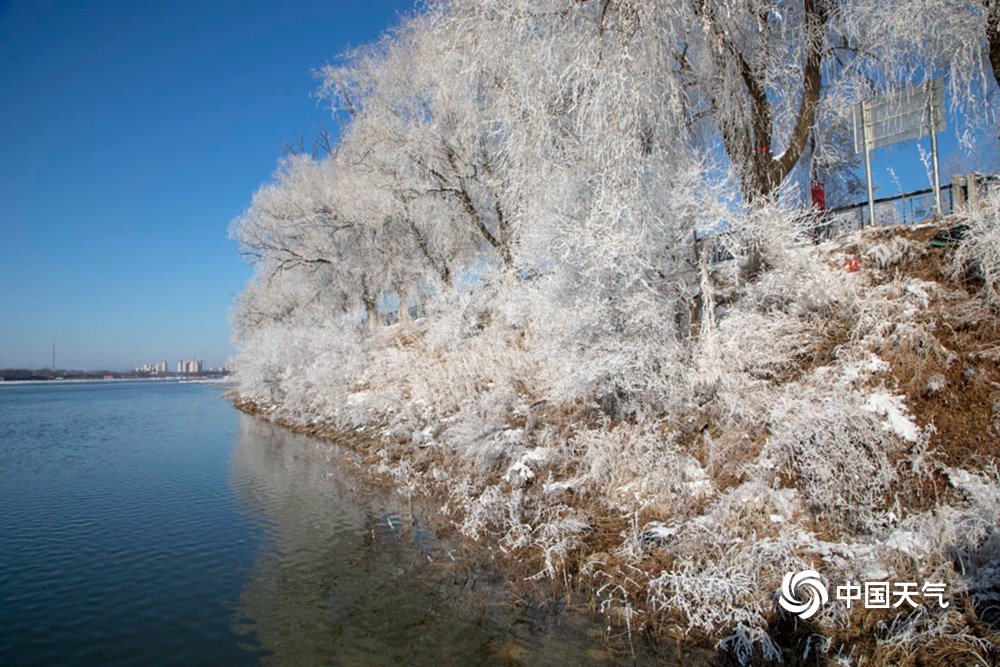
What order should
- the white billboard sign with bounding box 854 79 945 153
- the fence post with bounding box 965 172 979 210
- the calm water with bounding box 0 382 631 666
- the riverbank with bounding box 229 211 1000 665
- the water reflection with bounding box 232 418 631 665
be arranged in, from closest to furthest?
1. the riverbank with bounding box 229 211 1000 665
2. the water reflection with bounding box 232 418 631 665
3. the calm water with bounding box 0 382 631 666
4. the fence post with bounding box 965 172 979 210
5. the white billboard sign with bounding box 854 79 945 153

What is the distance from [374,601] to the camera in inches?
241

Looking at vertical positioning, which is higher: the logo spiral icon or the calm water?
the logo spiral icon

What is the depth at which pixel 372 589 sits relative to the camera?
645cm

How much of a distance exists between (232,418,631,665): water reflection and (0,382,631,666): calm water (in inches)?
0.8

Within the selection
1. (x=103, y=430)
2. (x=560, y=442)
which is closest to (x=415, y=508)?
(x=560, y=442)

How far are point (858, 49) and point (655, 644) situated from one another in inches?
430

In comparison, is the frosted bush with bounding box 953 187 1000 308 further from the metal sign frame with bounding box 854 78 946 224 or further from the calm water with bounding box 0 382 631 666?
the calm water with bounding box 0 382 631 666

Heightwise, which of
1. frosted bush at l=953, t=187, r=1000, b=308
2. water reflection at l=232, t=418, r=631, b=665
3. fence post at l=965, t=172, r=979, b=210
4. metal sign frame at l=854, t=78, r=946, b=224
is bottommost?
water reflection at l=232, t=418, r=631, b=665

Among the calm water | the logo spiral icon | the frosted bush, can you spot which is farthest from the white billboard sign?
the calm water

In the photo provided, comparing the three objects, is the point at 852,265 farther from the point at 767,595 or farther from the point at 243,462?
the point at 243,462

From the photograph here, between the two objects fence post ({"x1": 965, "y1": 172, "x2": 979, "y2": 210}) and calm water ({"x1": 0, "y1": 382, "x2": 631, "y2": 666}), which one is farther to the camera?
fence post ({"x1": 965, "y1": 172, "x2": 979, "y2": 210})

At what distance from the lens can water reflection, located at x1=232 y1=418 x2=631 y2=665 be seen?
16.6ft

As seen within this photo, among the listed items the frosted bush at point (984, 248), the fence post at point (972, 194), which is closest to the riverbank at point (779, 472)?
the frosted bush at point (984, 248)

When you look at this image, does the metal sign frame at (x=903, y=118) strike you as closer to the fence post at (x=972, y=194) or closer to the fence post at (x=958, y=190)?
the fence post at (x=958, y=190)
